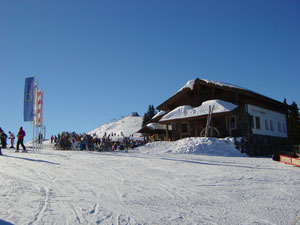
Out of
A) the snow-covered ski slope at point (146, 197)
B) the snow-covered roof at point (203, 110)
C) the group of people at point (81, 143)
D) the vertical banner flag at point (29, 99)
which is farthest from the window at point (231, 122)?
the vertical banner flag at point (29, 99)

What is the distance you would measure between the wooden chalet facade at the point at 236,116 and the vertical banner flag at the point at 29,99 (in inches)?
397

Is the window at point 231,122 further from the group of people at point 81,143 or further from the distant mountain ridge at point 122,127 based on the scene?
the distant mountain ridge at point 122,127

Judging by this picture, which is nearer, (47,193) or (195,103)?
(47,193)

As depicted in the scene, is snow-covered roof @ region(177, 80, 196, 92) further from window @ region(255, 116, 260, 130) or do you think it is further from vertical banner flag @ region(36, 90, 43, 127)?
vertical banner flag @ region(36, 90, 43, 127)

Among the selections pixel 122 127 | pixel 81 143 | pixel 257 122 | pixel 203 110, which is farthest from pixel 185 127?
pixel 122 127

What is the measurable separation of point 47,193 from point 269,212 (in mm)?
3996

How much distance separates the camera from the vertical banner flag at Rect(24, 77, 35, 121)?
16359 mm

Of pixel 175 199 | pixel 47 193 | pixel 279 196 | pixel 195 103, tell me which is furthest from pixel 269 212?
pixel 195 103

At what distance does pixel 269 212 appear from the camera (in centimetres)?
452

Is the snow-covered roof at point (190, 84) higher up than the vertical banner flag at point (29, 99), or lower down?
higher up

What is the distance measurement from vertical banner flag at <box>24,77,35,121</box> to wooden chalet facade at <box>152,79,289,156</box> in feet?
33.0

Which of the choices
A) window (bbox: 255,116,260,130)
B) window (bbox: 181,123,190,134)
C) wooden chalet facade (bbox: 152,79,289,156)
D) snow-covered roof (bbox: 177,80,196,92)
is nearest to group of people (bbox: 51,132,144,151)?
wooden chalet facade (bbox: 152,79,289,156)

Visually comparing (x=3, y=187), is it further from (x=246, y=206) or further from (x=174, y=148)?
(x=174, y=148)

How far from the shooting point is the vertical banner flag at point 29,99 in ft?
53.7
